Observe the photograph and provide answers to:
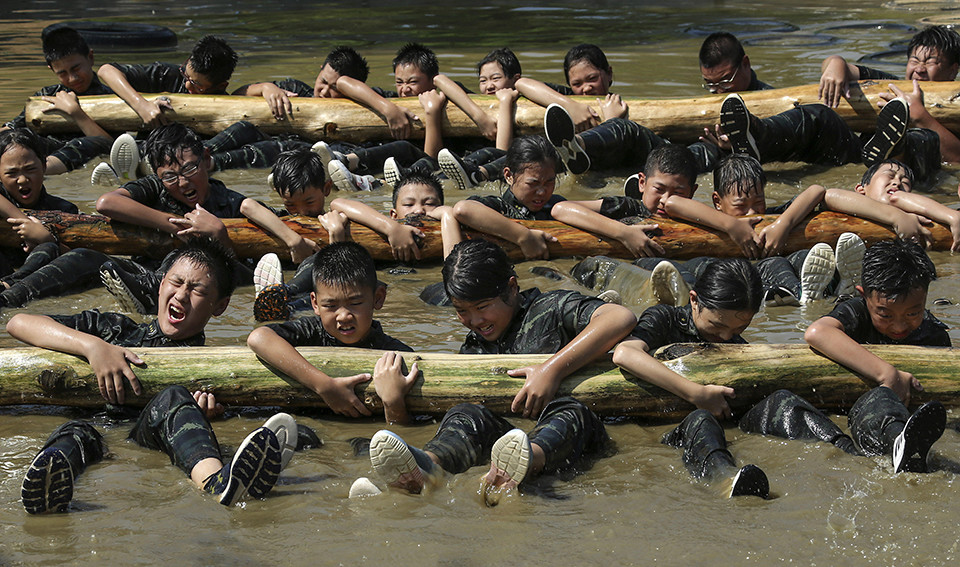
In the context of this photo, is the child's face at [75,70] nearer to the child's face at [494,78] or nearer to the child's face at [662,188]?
the child's face at [494,78]

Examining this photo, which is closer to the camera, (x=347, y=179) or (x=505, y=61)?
(x=347, y=179)

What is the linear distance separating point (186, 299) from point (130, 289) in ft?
3.96

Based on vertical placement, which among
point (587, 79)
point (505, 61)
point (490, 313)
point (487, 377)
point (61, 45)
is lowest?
point (487, 377)

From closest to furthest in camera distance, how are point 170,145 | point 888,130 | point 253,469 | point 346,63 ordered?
point 253,469 → point 170,145 → point 888,130 → point 346,63

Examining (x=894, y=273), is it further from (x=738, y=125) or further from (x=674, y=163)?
(x=738, y=125)

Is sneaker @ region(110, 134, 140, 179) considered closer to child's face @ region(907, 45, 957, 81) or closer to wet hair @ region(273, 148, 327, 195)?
wet hair @ region(273, 148, 327, 195)

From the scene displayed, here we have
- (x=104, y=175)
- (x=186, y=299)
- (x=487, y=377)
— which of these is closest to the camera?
(x=487, y=377)

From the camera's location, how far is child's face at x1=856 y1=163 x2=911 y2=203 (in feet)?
23.6

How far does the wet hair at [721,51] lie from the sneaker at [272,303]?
16.9 feet

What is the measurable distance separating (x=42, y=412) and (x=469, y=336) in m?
2.01

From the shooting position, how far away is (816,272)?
612 centimetres

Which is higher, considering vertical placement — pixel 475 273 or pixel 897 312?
pixel 475 273

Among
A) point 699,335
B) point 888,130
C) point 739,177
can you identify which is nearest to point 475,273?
point 699,335

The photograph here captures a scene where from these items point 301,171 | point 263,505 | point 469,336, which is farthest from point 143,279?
point 263,505
